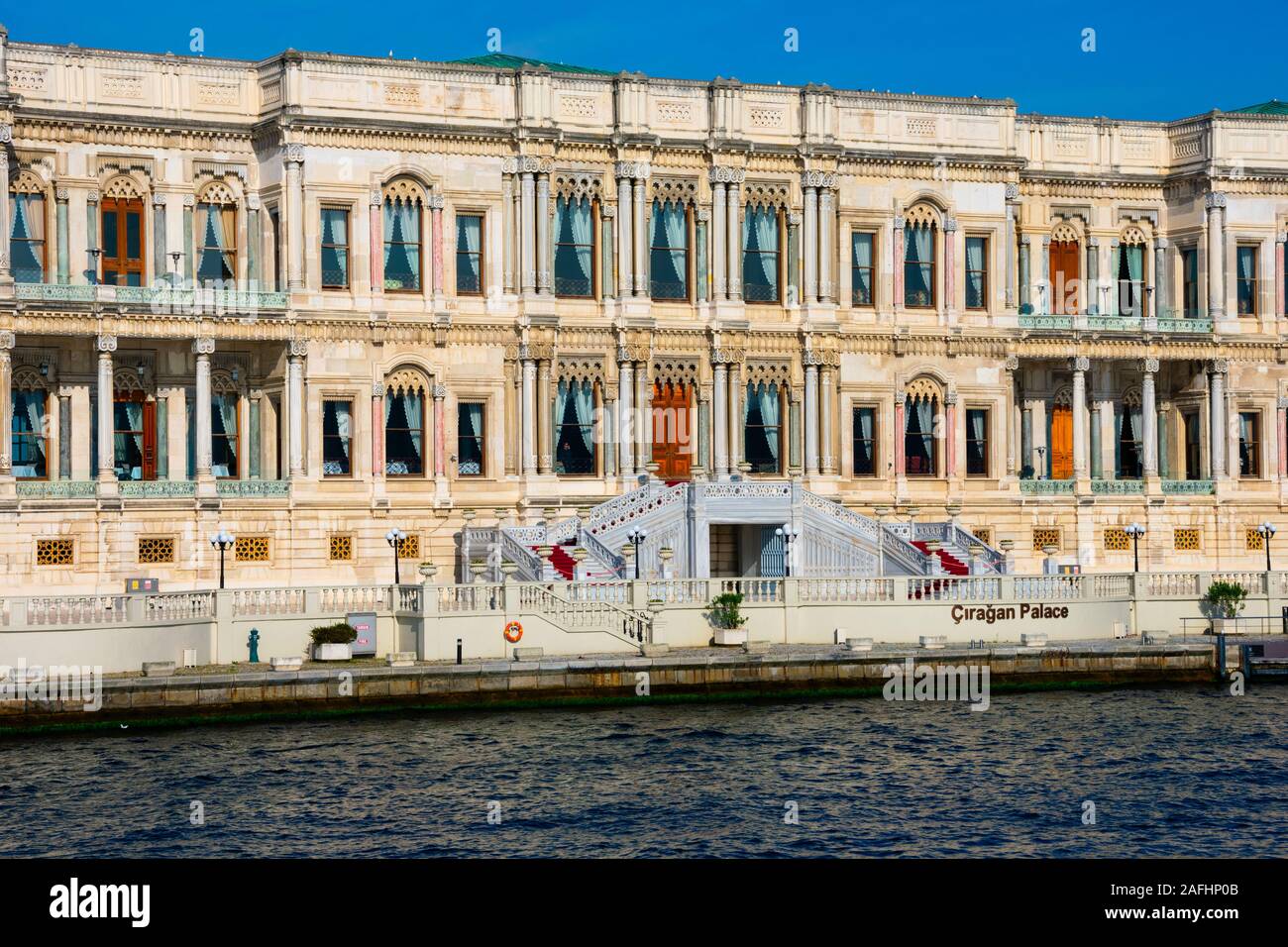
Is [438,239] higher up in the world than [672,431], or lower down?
higher up

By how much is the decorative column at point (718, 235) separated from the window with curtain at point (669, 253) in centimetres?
83

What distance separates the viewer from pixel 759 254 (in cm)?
5356

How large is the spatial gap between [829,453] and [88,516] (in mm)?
20163

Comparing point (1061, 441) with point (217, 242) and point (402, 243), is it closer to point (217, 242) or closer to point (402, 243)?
point (402, 243)

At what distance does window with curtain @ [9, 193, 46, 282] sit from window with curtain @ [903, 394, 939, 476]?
2417 centimetres

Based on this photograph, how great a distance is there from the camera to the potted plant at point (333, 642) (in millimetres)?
39125

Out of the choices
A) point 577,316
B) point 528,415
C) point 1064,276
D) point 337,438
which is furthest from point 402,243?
point 1064,276

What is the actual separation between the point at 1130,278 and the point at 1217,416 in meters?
5.29

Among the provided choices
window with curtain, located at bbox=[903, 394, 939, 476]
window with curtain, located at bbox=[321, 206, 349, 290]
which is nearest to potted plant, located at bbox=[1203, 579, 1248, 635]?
window with curtain, located at bbox=[903, 394, 939, 476]

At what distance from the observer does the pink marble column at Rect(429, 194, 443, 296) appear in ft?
165

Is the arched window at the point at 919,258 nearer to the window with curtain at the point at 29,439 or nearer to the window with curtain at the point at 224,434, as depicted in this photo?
the window with curtain at the point at 224,434

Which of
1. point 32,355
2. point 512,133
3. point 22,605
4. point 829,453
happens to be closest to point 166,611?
point 22,605

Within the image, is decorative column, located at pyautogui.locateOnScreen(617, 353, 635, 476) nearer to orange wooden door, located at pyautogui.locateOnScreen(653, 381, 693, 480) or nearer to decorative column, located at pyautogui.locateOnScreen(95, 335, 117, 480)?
orange wooden door, located at pyautogui.locateOnScreen(653, 381, 693, 480)

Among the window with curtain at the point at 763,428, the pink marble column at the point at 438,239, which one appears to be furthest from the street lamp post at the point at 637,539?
the pink marble column at the point at 438,239
